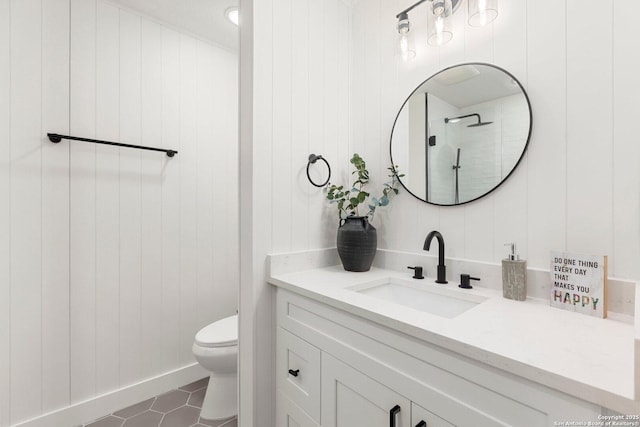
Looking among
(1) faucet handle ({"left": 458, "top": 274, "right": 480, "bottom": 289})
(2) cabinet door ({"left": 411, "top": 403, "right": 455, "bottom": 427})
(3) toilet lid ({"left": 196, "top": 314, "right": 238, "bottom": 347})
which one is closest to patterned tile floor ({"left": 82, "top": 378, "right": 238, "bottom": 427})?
(3) toilet lid ({"left": 196, "top": 314, "right": 238, "bottom": 347})

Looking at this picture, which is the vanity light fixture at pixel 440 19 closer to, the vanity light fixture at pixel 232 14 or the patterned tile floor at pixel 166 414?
the vanity light fixture at pixel 232 14

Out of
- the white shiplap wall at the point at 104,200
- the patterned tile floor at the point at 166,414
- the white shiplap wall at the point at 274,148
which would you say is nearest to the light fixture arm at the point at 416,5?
the white shiplap wall at the point at 274,148

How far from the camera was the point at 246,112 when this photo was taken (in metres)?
1.26

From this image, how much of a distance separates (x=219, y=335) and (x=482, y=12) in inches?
80.0

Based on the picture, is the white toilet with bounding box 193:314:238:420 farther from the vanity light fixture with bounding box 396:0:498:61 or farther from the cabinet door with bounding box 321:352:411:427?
the vanity light fixture with bounding box 396:0:498:61

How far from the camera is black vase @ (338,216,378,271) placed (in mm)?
1335

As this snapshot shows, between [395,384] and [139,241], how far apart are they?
1.78 meters

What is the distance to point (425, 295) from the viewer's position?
1160mm

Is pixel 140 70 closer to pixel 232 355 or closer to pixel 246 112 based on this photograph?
pixel 246 112

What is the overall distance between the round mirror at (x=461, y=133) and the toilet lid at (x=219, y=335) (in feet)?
4.33

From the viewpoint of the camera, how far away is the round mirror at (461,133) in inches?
41.6

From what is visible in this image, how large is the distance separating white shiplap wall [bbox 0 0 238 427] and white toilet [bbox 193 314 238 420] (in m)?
0.47

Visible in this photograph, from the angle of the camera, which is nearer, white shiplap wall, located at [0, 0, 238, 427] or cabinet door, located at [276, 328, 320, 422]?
cabinet door, located at [276, 328, 320, 422]

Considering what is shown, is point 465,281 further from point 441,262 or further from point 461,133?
point 461,133
